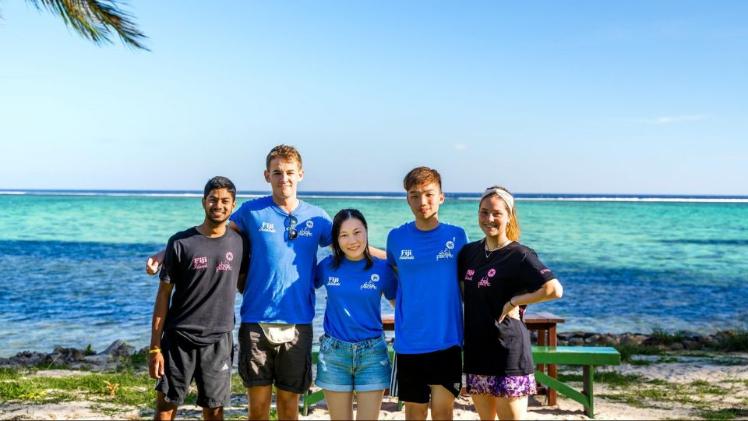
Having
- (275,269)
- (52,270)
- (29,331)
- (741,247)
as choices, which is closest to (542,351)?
(275,269)

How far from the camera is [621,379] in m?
8.27

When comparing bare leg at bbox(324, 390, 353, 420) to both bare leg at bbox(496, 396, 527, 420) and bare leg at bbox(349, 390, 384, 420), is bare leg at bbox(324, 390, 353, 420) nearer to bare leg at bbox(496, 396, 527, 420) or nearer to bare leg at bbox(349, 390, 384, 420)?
bare leg at bbox(349, 390, 384, 420)

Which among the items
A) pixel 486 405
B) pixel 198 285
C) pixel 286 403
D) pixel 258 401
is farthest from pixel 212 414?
pixel 486 405

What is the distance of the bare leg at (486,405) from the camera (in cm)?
→ 415

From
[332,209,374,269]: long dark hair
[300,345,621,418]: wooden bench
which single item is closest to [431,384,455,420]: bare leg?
[332,209,374,269]: long dark hair

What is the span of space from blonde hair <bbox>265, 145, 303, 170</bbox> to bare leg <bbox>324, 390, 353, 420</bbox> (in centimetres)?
154

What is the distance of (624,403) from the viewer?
23.4 feet

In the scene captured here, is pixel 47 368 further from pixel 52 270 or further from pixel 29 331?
pixel 52 270

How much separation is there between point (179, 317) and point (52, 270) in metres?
21.0

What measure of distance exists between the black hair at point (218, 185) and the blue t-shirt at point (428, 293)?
3.77ft

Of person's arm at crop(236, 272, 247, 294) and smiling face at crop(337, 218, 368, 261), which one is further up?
smiling face at crop(337, 218, 368, 261)

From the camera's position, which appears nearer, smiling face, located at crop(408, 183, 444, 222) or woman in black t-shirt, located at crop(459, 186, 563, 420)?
woman in black t-shirt, located at crop(459, 186, 563, 420)

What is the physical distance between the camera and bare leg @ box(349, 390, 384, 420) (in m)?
4.17

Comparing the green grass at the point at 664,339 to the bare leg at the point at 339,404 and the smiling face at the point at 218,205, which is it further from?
the smiling face at the point at 218,205
